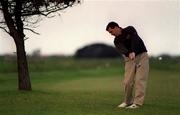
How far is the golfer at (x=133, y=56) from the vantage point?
1661 centimetres

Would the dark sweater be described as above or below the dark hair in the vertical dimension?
below

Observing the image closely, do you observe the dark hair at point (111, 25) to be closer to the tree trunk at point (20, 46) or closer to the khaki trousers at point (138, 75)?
the khaki trousers at point (138, 75)

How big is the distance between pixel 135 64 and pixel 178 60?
40.6 m

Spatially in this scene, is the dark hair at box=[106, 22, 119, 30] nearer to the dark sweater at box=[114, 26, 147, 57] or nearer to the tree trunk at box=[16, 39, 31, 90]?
the dark sweater at box=[114, 26, 147, 57]

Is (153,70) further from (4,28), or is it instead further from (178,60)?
(4,28)

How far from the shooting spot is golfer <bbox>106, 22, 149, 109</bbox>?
54.5 ft

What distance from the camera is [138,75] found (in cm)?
1683

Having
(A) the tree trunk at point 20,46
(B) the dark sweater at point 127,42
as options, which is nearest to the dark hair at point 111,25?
(B) the dark sweater at point 127,42

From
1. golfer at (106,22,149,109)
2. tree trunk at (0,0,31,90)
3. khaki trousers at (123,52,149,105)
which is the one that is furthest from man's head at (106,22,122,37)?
tree trunk at (0,0,31,90)

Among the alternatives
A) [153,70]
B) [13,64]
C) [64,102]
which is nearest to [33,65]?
[13,64]

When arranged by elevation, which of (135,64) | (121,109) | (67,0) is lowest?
(121,109)

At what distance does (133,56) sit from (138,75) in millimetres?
579

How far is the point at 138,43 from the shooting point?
54.7 ft

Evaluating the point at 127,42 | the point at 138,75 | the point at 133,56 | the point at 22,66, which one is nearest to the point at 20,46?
the point at 22,66
